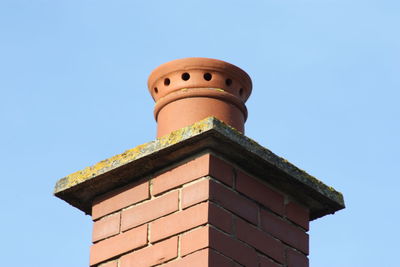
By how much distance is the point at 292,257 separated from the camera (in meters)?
3.70

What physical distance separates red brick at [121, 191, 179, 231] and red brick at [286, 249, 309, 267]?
46cm

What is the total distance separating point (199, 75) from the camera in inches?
155

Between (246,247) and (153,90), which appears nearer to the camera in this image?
(246,247)

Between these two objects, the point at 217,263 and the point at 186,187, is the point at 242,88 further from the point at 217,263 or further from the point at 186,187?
the point at 217,263

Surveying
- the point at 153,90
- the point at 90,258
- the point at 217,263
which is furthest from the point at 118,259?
the point at 153,90

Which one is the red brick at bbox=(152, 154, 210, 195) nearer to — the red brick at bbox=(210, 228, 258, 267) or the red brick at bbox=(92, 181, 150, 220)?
the red brick at bbox=(92, 181, 150, 220)

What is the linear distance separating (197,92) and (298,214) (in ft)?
1.96

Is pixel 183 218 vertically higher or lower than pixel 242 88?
lower

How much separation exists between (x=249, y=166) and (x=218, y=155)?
0.13 meters

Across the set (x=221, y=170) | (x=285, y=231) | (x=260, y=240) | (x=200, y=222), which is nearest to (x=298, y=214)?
(x=285, y=231)

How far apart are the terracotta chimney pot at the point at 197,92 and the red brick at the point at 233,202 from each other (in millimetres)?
374

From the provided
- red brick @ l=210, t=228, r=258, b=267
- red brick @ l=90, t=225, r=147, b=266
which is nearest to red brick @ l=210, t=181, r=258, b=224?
red brick @ l=210, t=228, r=258, b=267

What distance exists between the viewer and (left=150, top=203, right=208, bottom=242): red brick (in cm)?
346

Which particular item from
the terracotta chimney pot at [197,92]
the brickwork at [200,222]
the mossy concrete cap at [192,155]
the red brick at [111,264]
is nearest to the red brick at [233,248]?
the brickwork at [200,222]
